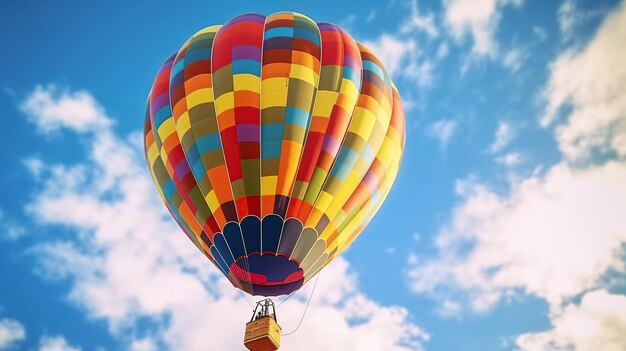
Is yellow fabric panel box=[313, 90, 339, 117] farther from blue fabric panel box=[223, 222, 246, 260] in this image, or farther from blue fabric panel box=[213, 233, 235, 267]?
blue fabric panel box=[213, 233, 235, 267]

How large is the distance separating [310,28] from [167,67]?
3504 millimetres

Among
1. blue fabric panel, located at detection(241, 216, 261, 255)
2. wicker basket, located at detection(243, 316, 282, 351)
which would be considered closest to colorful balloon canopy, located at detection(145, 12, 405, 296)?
blue fabric panel, located at detection(241, 216, 261, 255)

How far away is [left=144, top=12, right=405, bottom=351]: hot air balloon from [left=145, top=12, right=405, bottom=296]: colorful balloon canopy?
2 centimetres

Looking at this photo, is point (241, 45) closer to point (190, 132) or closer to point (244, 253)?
point (190, 132)

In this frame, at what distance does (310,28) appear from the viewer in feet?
42.9

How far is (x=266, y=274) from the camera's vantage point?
36.5ft

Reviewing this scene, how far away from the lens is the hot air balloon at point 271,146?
1113 centimetres

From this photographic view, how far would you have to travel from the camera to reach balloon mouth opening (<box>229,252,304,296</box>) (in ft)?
36.0

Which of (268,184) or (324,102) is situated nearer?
(268,184)

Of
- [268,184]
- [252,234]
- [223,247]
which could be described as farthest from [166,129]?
[252,234]

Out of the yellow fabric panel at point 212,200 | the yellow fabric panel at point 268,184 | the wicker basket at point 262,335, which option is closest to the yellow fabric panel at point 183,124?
the yellow fabric panel at point 212,200

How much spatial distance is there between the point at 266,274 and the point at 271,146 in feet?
8.33

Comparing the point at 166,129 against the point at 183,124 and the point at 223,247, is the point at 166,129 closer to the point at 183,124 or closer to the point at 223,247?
the point at 183,124

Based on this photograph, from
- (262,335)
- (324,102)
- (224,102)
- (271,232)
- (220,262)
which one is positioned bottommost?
(262,335)
